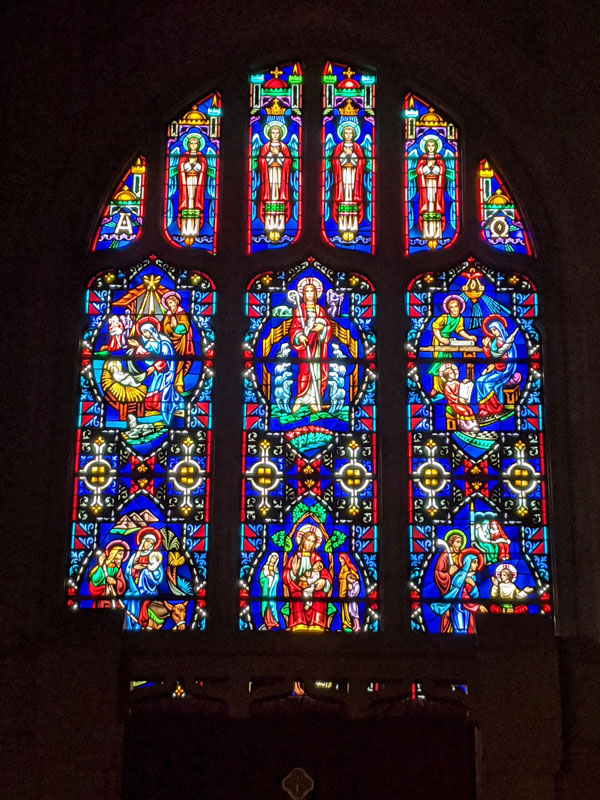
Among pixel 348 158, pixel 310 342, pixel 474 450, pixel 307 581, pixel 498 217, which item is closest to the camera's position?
pixel 307 581

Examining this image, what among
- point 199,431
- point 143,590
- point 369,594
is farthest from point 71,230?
point 369,594

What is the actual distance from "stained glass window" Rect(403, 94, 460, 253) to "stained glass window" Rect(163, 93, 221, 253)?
1.29m

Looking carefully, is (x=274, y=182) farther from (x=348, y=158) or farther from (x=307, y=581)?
(x=307, y=581)

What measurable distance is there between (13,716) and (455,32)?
16.7ft

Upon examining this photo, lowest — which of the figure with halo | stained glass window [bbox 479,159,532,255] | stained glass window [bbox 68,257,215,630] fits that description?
the figure with halo

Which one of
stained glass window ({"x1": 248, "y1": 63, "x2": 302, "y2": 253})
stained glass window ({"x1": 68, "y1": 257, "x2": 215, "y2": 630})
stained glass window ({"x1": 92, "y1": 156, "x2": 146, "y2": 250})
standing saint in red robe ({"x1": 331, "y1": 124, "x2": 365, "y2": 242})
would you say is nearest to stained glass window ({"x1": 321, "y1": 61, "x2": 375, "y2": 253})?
standing saint in red robe ({"x1": 331, "y1": 124, "x2": 365, "y2": 242})

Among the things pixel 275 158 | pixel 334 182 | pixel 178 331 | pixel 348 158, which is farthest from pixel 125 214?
pixel 348 158

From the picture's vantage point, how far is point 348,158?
28.8 ft

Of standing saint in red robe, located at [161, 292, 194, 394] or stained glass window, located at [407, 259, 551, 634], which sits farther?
standing saint in red robe, located at [161, 292, 194, 394]

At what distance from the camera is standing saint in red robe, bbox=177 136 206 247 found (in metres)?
8.68

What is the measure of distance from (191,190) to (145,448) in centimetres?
182

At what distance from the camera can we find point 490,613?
23.7ft

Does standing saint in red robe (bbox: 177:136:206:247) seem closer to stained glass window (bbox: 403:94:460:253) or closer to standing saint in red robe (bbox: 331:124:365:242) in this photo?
standing saint in red robe (bbox: 331:124:365:242)

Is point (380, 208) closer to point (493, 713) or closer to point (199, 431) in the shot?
point (199, 431)
